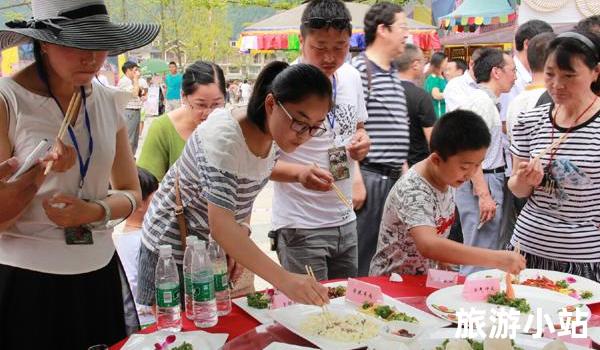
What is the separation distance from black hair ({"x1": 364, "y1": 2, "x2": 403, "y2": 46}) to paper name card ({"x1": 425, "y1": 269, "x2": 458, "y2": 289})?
1.47 meters

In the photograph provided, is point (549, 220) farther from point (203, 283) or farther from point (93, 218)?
point (93, 218)

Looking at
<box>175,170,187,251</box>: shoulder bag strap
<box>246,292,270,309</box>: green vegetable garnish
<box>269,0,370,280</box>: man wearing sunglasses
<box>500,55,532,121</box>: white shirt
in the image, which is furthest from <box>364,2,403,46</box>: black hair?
<box>246,292,270,309</box>: green vegetable garnish

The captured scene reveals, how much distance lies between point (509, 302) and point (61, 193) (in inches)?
46.9

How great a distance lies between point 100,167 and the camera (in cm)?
156

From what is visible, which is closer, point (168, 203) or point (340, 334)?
point (340, 334)

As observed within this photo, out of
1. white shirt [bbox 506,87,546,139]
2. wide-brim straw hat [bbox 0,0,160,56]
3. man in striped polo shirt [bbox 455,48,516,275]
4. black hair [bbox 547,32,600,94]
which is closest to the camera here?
wide-brim straw hat [bbox 0,0,160,56]

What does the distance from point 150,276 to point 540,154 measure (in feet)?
4.41

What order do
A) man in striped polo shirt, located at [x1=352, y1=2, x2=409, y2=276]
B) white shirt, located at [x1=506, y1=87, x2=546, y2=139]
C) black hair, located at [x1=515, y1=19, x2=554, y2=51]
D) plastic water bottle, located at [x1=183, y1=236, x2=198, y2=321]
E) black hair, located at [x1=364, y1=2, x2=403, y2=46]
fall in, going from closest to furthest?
plastic water bottle, located at [x1=183, y1=236, x2=198, y2=321] < man in striped polo shirt, located at [x1=352, y1=2, x2=409, y2=276] < black hair, located at [x1=364, y1=2, x2=403, y2=46] < white shirt, located at [x1=506, y1=87, x2=546, y2=139] < black hair, located at [x1=515, y1=19, x2=554, y2=51]

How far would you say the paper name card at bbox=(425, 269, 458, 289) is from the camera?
171cm

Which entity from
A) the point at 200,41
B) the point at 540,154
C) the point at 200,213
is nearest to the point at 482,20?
the point at 540,154

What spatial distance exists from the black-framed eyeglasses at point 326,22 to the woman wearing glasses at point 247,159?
0.60 metres

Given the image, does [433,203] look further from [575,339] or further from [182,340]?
[182,340]

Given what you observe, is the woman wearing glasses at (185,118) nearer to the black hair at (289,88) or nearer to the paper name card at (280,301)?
the black hair at (289,88)

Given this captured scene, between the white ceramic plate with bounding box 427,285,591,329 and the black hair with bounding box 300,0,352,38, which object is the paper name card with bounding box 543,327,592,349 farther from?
the black hair with bounding box 300,0,352,38
